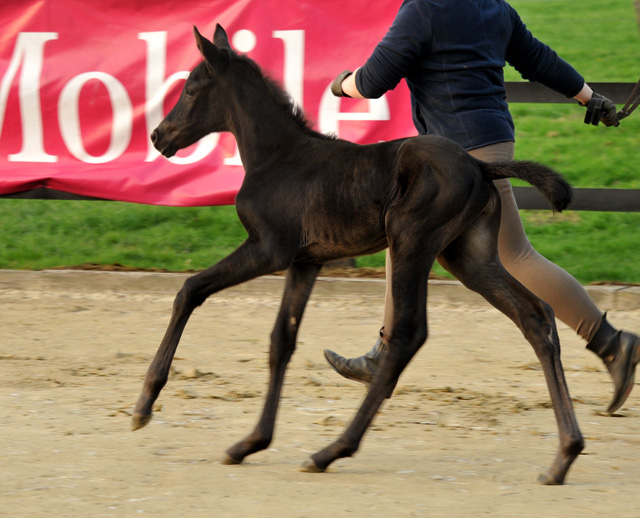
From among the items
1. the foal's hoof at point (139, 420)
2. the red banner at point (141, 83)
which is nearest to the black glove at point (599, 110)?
the foal's hoof at point (139, 420)

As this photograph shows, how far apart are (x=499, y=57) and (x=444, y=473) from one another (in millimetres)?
1659

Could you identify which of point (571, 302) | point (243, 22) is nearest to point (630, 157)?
point (243, 22)

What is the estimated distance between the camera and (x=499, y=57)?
13.1 ft

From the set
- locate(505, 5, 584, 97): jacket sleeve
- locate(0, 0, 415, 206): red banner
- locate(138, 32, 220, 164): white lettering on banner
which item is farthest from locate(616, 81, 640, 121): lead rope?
locate(138, 32, 220, 164): white lettering on banner

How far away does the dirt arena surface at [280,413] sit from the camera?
3.18 meters

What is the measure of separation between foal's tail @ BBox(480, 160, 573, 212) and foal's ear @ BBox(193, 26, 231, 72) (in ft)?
3.72

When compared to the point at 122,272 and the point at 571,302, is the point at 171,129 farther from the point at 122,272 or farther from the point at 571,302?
the point at 122,272

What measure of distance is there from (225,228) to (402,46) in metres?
4.73

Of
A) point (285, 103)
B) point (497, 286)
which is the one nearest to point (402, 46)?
point (285, 103)

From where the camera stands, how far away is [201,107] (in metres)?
4.03

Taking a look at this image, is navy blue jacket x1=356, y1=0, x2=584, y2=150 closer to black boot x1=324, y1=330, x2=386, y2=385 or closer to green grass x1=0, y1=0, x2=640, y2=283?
black boot x1=324, y1=330, x2=386, y2=385

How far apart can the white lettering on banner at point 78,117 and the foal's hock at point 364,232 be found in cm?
352

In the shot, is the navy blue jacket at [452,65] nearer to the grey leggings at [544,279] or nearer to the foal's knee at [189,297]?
the grey leggings at [544,279]

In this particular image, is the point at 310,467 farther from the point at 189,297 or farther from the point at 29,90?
the point at 29,90
